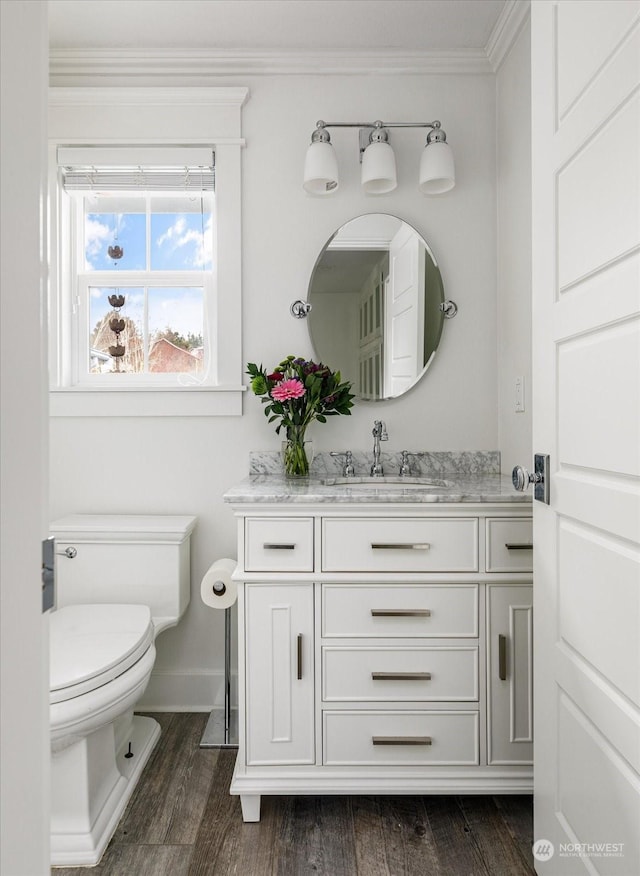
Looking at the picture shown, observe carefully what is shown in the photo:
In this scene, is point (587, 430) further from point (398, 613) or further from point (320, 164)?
point (320, 164)

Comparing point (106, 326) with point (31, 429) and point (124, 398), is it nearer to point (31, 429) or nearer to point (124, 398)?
point (124, 398)

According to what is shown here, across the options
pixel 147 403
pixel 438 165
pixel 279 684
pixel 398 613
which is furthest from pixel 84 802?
pixel 438 165

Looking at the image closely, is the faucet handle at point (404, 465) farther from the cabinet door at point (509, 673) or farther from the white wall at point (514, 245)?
the cabinet door at point (509, 673)

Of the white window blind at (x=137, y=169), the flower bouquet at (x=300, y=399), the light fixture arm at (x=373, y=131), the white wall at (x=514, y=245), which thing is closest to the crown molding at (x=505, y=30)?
the white wall at (x=514, y=245)

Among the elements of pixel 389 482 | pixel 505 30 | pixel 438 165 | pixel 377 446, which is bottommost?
pixel 389 482

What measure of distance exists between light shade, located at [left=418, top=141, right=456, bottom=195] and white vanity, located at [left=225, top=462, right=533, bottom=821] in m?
1.18

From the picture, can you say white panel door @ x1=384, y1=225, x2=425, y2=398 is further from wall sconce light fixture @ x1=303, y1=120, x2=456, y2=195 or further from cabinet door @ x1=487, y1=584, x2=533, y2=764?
cabinet door @ x1=487, y1=584, x2=533, y2=764

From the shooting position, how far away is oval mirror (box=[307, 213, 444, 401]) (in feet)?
7.17

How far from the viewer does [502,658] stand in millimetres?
1616

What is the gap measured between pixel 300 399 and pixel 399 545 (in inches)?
26.5

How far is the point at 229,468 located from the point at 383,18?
66.6 inches

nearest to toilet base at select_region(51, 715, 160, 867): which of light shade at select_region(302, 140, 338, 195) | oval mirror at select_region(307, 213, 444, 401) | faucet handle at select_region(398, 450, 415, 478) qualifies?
faucet handle at select_region(398, 450, 415, 478)

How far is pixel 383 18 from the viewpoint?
1990 millimetres

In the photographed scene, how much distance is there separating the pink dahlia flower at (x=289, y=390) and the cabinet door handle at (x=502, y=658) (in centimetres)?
98
